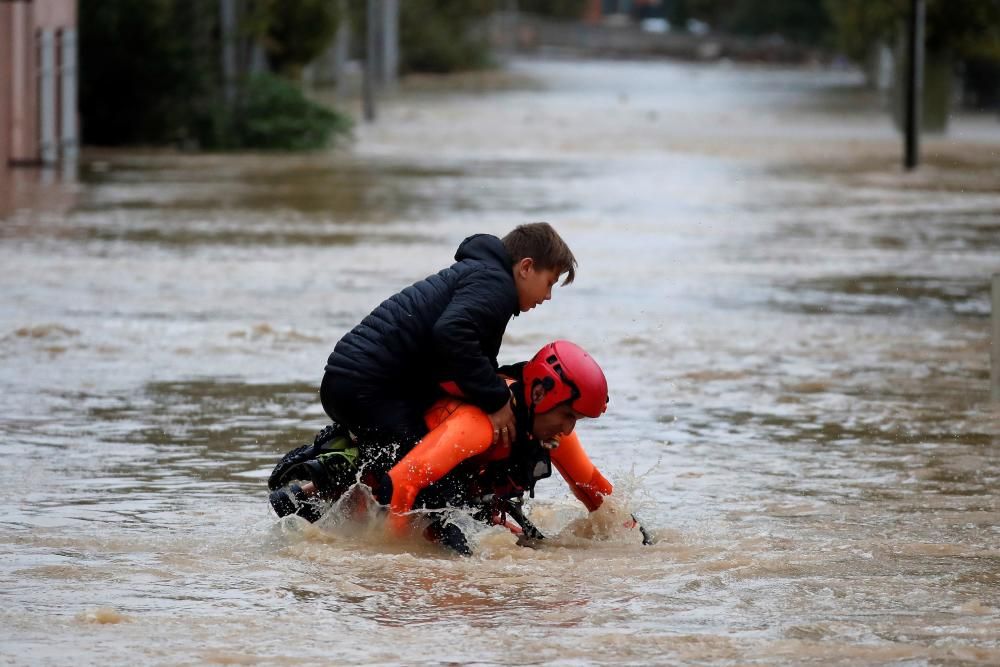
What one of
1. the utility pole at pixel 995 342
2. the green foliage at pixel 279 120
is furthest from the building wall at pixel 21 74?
the utility pole at pixel 995 342

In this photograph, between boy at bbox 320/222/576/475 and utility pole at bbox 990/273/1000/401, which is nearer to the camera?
boy at bbox 320/222/576/475

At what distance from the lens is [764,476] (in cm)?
803

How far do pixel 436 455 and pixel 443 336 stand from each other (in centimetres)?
39

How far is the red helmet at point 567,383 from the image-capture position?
645cm

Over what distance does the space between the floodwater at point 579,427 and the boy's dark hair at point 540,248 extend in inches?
35.8

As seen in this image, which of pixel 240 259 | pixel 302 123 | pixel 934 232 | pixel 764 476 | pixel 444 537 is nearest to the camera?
pixel 444 537

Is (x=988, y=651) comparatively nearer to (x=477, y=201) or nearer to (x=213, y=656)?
(x=213, y=656)

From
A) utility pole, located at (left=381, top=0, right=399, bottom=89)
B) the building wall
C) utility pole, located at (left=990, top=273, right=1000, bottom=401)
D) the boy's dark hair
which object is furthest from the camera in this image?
utility pole, located at (left=381, top=0, right=399, bottom=89)

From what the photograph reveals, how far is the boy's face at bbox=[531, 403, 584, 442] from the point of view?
6.48 metres

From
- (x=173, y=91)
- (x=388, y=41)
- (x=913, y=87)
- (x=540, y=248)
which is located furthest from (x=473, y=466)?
(x=388, y=41)

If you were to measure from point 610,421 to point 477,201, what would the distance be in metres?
12.7

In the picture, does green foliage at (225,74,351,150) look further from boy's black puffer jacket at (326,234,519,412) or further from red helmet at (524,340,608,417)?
red helmet at (524,340,608,417)

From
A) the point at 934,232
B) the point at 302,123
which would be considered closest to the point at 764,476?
the point at 934,232

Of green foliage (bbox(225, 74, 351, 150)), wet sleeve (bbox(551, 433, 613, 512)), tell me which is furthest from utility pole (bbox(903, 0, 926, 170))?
wet sleeve (bbox(551, 433, 613, 512))
